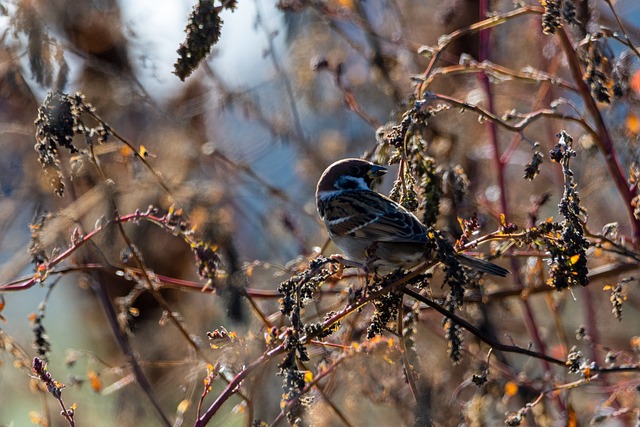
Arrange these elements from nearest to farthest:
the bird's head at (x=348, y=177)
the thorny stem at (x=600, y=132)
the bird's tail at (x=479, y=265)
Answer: the bird's tail at (x=479, y=265)
the thorny stem at (x=600, y=132)
the bird's head at (x=348, y=177)

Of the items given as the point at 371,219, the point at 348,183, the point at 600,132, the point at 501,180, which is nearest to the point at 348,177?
the point at 348,183

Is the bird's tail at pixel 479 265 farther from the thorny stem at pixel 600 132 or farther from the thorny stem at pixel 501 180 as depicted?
the thorny stem at pixel 501 180

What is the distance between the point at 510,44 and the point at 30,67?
157 inches

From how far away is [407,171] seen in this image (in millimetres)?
2398

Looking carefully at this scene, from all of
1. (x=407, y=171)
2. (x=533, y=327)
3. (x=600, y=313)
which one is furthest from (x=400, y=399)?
(x=600, y=313)

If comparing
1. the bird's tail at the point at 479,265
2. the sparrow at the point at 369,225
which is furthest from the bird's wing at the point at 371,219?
the bird's tail at the point at 479,265

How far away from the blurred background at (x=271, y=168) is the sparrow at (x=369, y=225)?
0.93ft

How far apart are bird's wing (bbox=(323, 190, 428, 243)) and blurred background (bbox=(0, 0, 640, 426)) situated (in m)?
0.35

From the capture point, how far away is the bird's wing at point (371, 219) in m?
2.90

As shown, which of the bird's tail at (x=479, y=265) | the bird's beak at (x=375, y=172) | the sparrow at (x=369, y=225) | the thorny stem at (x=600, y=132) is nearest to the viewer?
the bird's tail at (x=479, y=265)

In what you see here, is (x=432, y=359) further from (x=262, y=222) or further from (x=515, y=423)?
(x=515, y=423)

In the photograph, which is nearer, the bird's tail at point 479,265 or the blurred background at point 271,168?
the bird's tail at point 479,265

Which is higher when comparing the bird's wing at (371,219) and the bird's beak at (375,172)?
the bird's beak at (375,172)

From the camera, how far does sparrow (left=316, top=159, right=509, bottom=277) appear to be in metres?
2.71
